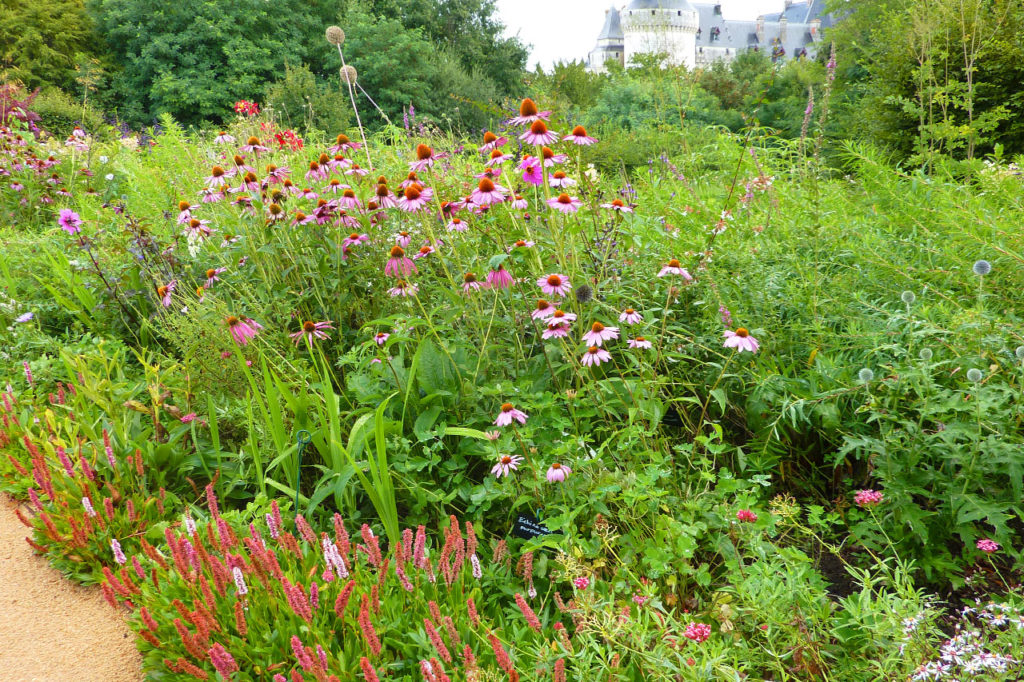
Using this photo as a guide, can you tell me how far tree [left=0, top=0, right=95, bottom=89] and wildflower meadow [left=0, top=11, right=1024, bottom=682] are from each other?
827 inches

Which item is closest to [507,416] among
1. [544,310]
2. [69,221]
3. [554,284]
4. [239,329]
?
[544,310]

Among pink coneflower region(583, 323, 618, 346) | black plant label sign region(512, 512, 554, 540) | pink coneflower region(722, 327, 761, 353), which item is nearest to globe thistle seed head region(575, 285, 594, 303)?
pink coneflower region(583, 323, 618, 346)

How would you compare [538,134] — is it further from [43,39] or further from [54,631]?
[43,39]

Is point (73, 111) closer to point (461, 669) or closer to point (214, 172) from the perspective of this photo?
point (214, 172)

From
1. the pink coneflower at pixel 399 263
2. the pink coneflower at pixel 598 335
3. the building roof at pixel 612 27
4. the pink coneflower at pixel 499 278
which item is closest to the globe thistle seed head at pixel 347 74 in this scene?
the pink coneflower at pixel 399 263

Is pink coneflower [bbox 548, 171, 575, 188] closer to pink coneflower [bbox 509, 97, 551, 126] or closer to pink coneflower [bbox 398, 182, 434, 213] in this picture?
pink coneflower [bbox 509, 97, 551, 126]

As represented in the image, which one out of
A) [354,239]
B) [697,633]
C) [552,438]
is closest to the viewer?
[697,633]

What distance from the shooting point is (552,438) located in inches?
89.0

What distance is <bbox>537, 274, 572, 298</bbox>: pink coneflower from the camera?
2172mm

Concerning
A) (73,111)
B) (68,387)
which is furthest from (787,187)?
(73,111)

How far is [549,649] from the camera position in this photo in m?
1.53

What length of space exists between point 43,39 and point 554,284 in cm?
2454

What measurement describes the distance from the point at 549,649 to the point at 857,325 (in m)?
1.63

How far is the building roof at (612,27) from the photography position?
76312 mm
